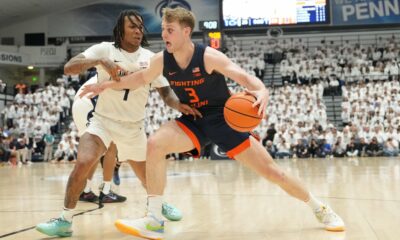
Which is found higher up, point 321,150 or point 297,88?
point 297,88

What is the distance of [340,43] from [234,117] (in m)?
26.5

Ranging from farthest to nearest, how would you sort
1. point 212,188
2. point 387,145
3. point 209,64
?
point 387,145 < point 212,188 < point 209,64

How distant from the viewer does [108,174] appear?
20.7 ft

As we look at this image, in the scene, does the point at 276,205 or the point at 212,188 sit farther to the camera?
the point at 212,188

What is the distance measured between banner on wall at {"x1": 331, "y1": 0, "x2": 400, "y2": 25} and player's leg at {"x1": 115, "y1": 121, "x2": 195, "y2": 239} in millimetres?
25897

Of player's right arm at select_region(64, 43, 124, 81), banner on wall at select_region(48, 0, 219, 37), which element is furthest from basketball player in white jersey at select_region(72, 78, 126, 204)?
banner on wall at select_region(48, 0, 219, 37)

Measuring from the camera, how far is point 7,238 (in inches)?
156

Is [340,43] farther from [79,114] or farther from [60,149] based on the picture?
[79,114]

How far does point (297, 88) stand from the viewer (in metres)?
22.5

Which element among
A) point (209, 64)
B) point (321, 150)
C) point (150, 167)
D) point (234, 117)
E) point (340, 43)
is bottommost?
point (321, 150)

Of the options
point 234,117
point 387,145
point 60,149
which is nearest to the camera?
point 234,117

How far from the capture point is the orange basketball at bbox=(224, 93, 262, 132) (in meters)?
3.72

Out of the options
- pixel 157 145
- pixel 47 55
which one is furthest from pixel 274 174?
pixel 47 55

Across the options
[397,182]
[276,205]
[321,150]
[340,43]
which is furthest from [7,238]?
[340,43]
